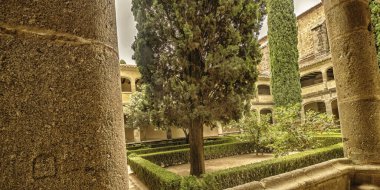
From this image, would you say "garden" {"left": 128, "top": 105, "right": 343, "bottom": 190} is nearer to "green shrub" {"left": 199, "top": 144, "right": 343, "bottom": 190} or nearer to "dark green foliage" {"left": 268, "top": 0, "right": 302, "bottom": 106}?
"green shrub" {"left": 199, "top": 144, "right": 343, "bottom": 190}

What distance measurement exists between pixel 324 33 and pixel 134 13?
1862 cm

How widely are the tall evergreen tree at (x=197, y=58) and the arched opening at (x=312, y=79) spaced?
51.3 ft

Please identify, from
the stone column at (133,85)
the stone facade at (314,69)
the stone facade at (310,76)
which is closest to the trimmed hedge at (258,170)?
the stone facade at (314,69)

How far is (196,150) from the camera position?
721 cm

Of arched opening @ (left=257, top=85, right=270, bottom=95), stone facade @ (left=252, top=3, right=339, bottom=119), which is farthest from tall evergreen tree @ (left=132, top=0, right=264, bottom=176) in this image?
arched opening @ (left=257, top=85, right=270, bottom=95)

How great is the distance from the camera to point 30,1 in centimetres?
75

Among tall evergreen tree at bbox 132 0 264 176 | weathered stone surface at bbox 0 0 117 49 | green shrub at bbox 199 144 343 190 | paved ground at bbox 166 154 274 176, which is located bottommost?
paved ground at bbox 166 154 274 176

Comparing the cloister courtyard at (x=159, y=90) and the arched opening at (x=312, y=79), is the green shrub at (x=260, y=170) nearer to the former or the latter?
the cloister courtyard at (x=159, y=90)

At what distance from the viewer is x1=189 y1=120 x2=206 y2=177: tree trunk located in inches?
281

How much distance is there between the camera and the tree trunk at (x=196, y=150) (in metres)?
7.13

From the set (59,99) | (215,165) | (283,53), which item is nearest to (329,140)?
(215,165)

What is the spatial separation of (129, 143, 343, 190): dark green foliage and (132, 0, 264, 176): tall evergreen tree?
1.61 metres

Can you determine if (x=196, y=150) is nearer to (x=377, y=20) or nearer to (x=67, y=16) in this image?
(x=377, y=20)

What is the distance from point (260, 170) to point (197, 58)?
11.6 feet
